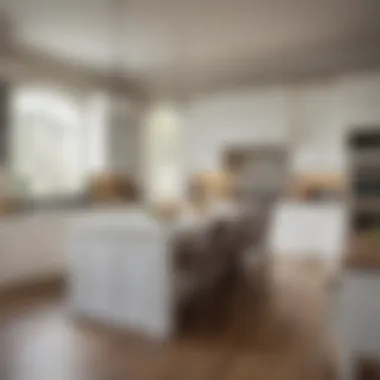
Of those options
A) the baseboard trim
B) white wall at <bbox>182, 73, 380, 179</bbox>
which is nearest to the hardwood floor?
the baseboard trim

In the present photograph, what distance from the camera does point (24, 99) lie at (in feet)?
13.4

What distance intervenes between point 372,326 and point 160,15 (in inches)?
98.5

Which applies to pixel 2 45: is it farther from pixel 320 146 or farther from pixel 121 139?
pixel 320 146

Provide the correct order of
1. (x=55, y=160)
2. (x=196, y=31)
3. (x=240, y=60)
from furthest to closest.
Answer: (x=240, y=60)
(x=55, y=160)
(x=196, y=31)

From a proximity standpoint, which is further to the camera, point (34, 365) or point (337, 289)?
point (34, 365)

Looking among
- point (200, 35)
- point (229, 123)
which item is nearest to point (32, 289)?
point (200, 35)

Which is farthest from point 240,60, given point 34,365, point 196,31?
point 34,365

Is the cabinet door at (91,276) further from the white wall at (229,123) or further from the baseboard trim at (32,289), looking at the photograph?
the white wall at (229,123)

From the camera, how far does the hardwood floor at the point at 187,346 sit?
2.27m

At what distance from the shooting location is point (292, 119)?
19.0ft

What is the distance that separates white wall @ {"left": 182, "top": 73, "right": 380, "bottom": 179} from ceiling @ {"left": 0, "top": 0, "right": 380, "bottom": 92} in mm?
527

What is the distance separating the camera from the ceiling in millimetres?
3141

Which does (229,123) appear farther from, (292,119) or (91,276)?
(91,276)

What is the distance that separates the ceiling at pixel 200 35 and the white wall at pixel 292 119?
1.73 feet
